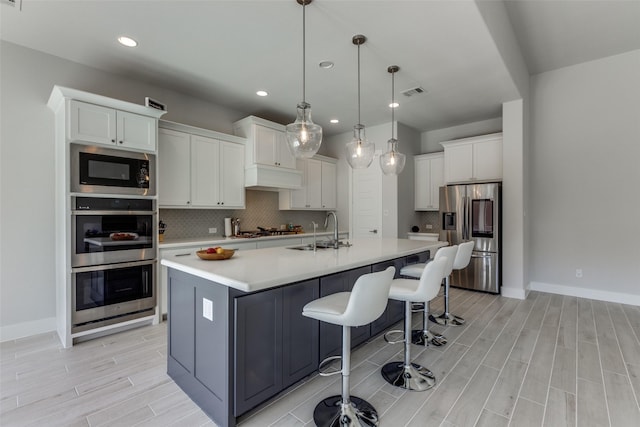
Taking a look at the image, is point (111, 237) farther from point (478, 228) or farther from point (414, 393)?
point (478, 228)

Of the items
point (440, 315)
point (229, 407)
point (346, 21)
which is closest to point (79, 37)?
point (346, 21)

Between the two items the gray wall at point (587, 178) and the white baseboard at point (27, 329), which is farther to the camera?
the gray wall at point (587, 178)

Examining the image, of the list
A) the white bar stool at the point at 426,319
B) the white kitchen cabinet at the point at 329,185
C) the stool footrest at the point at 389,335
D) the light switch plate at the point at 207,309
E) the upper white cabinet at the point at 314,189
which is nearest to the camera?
the light switch plate at the point at 207,309

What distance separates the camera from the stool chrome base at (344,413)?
5.55 feet

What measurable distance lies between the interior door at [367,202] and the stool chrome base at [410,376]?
333 centimetres

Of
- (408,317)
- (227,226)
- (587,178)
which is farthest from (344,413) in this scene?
(587,178)

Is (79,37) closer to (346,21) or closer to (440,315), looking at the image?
(346,21)

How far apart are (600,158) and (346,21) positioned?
419 cm

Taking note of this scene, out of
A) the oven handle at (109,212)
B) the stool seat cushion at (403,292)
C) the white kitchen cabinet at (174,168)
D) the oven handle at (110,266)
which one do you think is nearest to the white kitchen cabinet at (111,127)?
the white kitchen cabinet at (174,168)

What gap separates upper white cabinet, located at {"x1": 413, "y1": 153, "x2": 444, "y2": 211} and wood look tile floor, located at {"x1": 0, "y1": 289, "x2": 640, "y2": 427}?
9.55 feet

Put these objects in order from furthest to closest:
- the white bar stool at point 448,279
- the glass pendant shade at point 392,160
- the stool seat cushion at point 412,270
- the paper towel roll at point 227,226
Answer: the paper towel roll at point 227,226 < the glass pendant shade at point 392,160 < the white bar stool at point 448,279 < the stool seat cushion at point 412,270

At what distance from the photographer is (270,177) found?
461 centimetres

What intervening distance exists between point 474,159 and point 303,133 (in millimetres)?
3540

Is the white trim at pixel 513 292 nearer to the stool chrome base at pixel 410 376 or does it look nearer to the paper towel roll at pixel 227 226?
the stool chrome base at pixel 410 376
